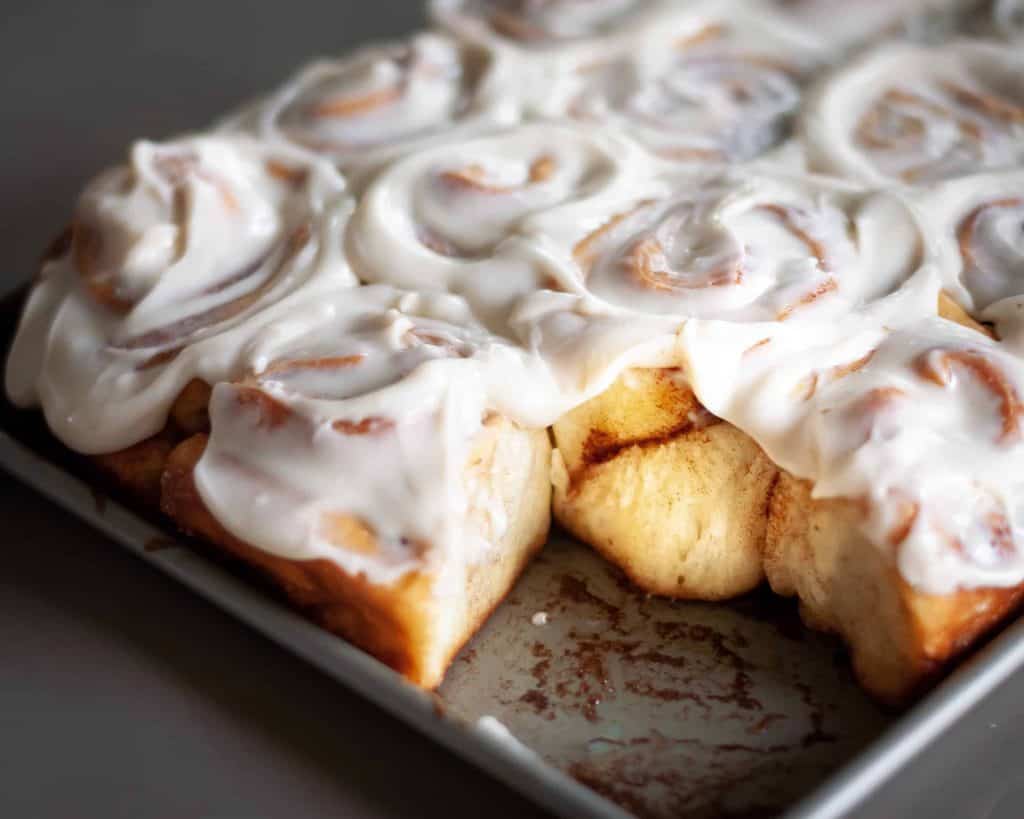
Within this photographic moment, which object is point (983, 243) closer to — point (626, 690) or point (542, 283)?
point (542, 283)

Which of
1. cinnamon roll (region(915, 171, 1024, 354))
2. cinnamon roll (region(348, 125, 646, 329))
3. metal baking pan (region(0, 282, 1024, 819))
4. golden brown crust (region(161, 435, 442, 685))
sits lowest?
metal baking pan (region(0, 282, 1024, 819))

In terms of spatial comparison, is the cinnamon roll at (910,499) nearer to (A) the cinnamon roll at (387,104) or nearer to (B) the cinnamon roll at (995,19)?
(A) the cinnamon roll at (387,104)

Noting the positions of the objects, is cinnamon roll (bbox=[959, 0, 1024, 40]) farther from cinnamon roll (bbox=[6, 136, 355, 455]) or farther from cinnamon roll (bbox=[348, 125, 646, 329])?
cinnamon roll (bbox=[6, 136, 355, 455])

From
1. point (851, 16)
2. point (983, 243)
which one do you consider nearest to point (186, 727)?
point (983, 243)

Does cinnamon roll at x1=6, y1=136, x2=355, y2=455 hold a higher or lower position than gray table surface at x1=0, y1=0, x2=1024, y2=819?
higher

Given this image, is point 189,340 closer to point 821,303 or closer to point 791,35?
point 821,303

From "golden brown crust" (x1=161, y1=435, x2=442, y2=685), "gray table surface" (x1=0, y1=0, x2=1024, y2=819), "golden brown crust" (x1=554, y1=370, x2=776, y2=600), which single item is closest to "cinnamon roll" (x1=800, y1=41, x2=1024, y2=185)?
Result: "golden brown crust" (x1=554, y1=370, x2=776, y2=600)

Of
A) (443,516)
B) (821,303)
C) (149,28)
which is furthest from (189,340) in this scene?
(149,28)
